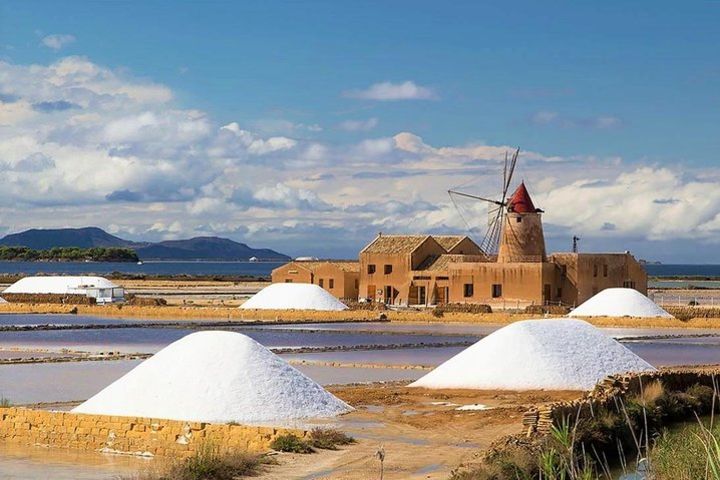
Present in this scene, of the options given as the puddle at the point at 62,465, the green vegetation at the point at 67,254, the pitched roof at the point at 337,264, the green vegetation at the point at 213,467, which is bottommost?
the puddle at the point at 62,465

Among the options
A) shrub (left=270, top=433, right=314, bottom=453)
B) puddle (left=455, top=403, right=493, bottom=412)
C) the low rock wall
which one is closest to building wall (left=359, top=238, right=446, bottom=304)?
the low rock wall

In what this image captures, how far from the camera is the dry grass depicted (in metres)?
28.9

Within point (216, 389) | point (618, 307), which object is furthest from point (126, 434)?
point (618, 307)

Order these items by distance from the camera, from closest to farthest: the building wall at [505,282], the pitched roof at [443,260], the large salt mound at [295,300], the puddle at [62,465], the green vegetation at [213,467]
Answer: the green vegetation at [213,467], the puddle at [62,465], the building wall at [505,282], the large salt mound at [295,300], the pitched roof at [443,260]

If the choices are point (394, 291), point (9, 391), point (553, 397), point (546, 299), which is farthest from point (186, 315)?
point (553, 397)

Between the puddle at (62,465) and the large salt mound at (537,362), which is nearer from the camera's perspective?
the puddle at (62,465)

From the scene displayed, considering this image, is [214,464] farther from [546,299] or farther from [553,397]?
[546,299]

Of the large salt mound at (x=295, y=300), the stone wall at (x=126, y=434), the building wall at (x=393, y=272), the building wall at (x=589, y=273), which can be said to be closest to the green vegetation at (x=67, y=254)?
the building wall at (x=393, y=272)

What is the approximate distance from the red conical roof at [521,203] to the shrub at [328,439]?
25.0m

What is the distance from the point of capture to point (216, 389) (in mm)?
10508

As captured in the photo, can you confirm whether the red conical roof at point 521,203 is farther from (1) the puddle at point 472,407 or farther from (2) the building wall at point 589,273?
(1) the puddle at point 472,407

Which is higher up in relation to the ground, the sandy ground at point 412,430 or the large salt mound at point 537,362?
the large salt mound at point 537,362

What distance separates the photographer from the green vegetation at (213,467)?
759 centimetres

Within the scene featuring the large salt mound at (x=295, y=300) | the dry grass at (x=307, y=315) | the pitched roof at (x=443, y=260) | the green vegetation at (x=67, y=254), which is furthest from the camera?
the green vegetation at (x=67, y=254)
